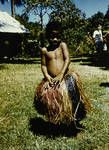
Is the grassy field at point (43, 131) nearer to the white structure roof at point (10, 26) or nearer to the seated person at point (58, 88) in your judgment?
the seated person at point (58, 88)

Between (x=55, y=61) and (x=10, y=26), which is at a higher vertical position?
(x=10, y=26)

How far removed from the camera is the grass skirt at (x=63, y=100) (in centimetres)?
670

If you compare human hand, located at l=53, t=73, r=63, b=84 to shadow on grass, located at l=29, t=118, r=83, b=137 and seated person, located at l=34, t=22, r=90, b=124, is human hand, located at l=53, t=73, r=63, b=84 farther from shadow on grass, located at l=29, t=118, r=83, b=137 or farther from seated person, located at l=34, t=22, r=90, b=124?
shadow on grass, located at l=29, t=118, r=83, b=137

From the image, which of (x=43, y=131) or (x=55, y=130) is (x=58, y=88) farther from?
(x=43, y=131)

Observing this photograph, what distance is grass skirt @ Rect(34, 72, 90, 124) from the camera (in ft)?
22.0

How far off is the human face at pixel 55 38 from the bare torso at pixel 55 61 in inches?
4.4

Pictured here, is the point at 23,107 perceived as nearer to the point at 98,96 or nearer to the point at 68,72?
the point at 98,96

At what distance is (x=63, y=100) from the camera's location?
21.9ft

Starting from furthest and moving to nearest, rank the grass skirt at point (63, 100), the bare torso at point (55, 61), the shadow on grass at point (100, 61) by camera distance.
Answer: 1. the shadow on grass at point (100, 61)
2. the bare torso at point (55, 61)
3. the grass skirt at point (63, 100)

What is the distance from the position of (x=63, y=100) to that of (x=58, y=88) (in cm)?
23

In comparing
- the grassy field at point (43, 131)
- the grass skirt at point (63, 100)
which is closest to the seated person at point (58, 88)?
the grass skirt at point (63, 100)

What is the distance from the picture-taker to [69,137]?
711 centimetres

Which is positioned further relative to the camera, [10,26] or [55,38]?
[10,26]

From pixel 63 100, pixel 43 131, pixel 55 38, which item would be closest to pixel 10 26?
pixel 43 131
